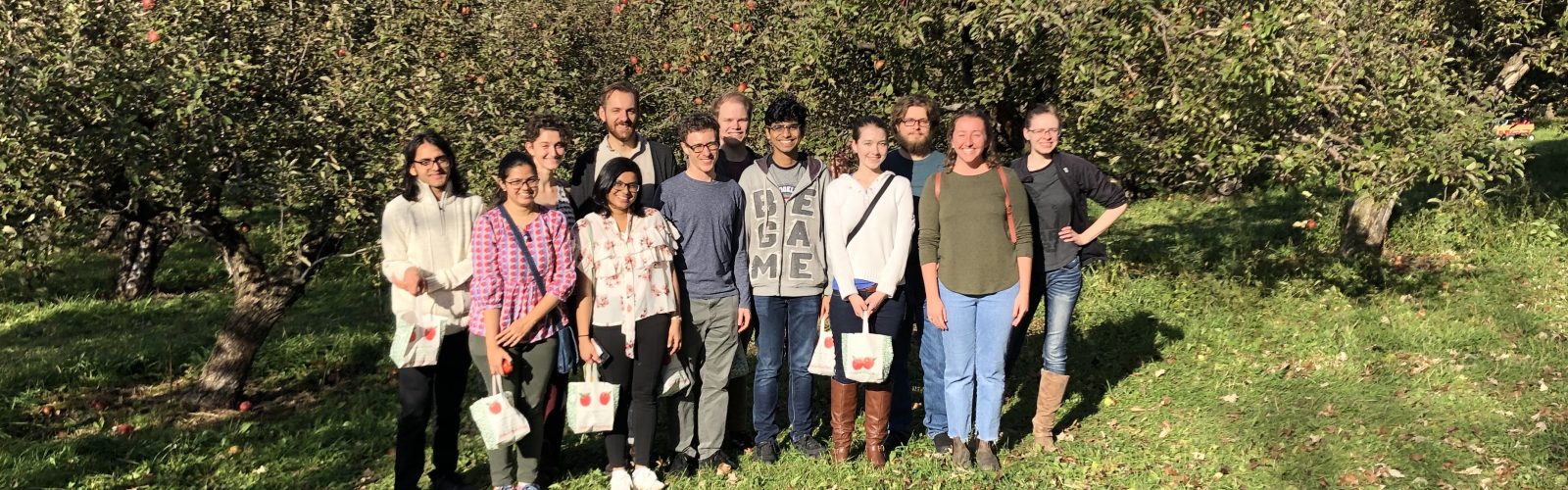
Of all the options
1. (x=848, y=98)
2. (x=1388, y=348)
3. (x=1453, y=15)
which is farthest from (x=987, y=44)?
(x=1453, y=15)

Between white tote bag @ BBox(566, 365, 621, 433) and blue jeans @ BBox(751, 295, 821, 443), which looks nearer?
white tote bag @ BBox(566, 365, 621, 433)

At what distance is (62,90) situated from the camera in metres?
6.82

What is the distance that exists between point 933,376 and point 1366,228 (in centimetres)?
782

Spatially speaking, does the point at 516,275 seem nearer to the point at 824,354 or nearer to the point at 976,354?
the point at 824,354

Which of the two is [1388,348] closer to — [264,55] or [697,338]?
[697,338]

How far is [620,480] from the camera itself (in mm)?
6375

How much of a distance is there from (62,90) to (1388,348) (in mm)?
10104

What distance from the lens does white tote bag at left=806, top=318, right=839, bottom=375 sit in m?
6.44

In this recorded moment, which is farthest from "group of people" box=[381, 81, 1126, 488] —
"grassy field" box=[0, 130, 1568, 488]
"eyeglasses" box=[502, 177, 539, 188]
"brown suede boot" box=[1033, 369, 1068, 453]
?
"grassy field" box=[0, 130, 1568, 488]

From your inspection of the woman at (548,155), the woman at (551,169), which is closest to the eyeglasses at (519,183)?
the woman at (551,169)

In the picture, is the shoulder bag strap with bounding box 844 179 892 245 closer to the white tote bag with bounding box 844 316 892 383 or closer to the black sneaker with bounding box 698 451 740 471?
the white tote bag with bounding box 844 316 892 383

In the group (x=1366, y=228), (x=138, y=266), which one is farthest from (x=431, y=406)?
(x=138, y=266)

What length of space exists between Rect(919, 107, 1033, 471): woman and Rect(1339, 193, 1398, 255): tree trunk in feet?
25.1

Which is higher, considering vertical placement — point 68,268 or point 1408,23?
point 1408,23
